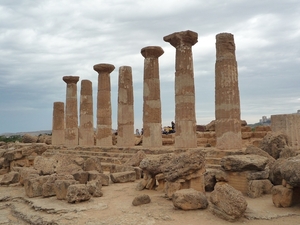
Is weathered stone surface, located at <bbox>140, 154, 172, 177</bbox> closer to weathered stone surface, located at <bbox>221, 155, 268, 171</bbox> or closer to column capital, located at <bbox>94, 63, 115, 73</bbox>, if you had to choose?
weathered stone surface, located at <bbox>221, 155, 268, 171</bbox>

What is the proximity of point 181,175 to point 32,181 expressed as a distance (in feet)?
16.0

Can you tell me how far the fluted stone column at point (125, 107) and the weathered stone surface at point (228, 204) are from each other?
1379 cm

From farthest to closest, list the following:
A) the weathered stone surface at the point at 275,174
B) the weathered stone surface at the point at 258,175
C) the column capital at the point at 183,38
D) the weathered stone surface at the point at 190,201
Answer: the column capital at the point at 183,38, the weathered stone surface at the point at 258,175, the weathered stone surface at the point at 275,174, the weathered stone surface at the point at 190,201

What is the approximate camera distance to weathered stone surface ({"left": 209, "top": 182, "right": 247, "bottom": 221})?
7098 mm

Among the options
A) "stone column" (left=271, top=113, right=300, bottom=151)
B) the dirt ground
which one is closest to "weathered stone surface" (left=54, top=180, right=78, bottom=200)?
the dirt ground

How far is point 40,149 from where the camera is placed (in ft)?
61.1

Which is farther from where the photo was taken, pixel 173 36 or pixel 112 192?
pixel 173 36

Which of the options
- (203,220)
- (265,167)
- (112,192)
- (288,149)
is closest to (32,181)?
(112,192)

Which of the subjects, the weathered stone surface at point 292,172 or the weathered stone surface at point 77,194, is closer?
the weathered stone surface at point 292,172

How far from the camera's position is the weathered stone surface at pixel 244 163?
9570 mm

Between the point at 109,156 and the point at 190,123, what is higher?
the point at 190,123

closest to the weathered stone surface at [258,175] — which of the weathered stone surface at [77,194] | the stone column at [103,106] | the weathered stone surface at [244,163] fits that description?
the weathered stone surface at [244,163]

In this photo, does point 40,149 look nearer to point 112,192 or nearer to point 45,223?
point 112,192

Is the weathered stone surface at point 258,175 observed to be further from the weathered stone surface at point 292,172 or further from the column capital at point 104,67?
the column capital at point 104,67
